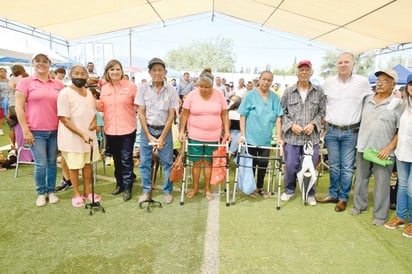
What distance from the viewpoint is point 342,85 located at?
388cm

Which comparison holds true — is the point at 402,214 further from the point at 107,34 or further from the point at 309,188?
the point at 107,34

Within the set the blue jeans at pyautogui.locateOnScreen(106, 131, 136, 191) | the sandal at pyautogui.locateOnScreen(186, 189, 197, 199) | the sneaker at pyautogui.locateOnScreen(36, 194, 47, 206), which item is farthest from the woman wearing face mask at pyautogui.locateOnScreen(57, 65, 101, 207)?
the sandal at pyautogui.locateOnScreen(186, 189, 197, 199)

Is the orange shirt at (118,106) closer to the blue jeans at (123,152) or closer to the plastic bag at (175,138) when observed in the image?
the blue jeans at (123,152)

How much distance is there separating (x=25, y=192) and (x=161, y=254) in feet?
8.96

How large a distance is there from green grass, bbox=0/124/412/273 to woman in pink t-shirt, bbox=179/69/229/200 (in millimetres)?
762

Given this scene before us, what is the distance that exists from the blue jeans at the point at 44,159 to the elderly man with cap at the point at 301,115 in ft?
10.3

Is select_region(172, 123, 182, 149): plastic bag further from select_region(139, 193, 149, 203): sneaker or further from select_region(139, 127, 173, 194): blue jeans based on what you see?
select_region(139, 193, 149, 203): sneaker

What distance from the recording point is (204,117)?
13.0 feet

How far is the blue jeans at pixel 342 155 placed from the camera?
3910mm

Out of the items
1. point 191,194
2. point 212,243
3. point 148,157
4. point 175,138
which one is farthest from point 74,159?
point 212,243

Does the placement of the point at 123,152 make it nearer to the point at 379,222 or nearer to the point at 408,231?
the point at 379,222

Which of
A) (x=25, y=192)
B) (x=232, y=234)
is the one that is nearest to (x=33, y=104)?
(x=25, y=192)

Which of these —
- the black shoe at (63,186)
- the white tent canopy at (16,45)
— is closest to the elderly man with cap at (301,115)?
the black shoe at (63,186)

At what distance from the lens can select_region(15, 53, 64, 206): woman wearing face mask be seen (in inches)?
140
